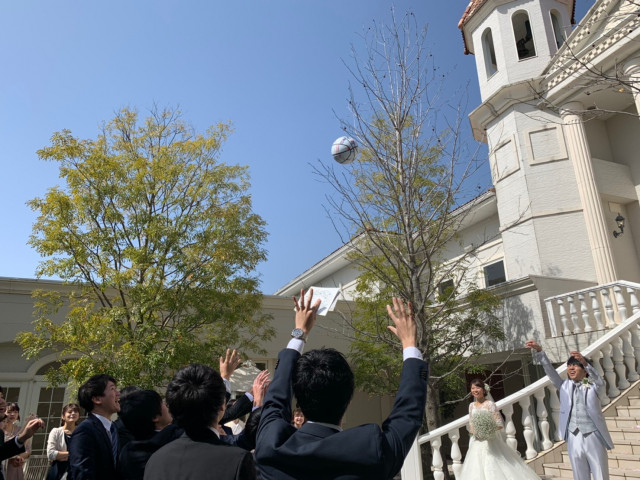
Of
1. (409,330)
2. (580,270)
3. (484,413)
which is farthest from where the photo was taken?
(580,270)

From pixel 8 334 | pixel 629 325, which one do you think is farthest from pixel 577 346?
pixel 8 334

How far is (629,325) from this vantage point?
8.91m

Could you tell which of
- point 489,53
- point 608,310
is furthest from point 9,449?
point 489,53

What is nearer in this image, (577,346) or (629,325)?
(629,325)

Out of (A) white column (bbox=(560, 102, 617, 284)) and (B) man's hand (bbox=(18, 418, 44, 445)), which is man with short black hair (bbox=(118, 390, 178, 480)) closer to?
(B) man's hand (bbox=(18, 418, 44, 445))

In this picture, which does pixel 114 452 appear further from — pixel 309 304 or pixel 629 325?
pixel 629 325

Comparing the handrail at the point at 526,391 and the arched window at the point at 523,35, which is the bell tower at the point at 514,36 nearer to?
the arched window at the point at 523,35

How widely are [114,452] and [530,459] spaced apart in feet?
20.5

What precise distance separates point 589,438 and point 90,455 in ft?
18.5

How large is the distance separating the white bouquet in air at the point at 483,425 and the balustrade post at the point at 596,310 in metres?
5.97

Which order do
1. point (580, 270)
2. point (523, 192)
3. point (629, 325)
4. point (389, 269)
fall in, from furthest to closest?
point (523, 192), point (580, 270), point (389, 269), point (629, 325)

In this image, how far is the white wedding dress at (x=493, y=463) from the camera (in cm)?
550

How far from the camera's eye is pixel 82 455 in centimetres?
309

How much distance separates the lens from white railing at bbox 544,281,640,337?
10.3 meters
